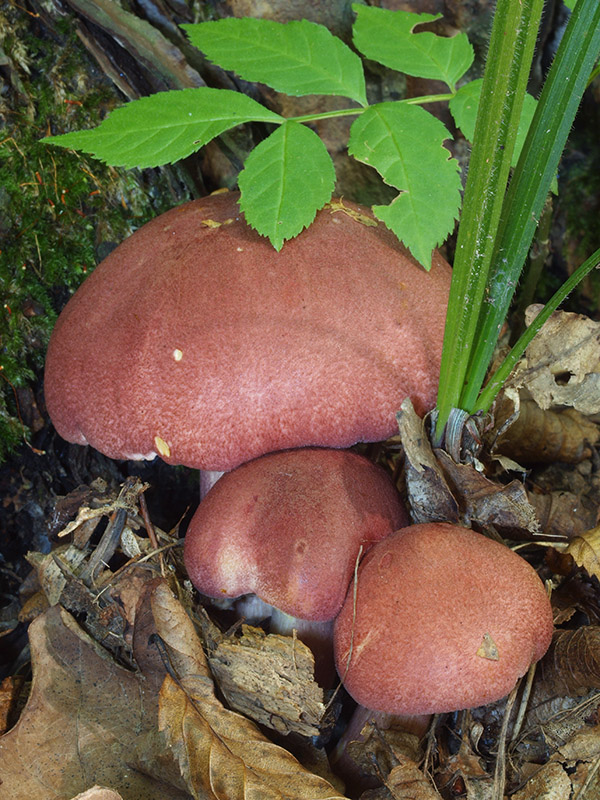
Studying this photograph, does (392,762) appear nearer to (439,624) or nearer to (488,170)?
(439,624)

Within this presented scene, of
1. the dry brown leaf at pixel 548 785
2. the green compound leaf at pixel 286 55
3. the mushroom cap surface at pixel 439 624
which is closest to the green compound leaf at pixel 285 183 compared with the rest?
the green compound leaf at pixel 286 55

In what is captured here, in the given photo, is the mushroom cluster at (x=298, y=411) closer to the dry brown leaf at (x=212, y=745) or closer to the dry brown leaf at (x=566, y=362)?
the dry brown leaf at (x=212, y=745)

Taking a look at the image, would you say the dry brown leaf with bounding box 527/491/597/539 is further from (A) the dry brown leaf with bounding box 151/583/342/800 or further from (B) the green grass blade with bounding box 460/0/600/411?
(A) the dry brown leaf with bounding box 151/583/342/800

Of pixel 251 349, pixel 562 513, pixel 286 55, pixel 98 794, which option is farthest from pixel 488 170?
pixel 98 794

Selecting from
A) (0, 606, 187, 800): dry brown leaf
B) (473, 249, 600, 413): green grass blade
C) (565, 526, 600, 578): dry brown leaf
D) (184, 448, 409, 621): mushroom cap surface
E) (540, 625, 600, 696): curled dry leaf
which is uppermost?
(473, 249, 600, 413): green grass blade

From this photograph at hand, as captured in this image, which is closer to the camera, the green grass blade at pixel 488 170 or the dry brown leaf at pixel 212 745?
the green grass blade at pixel 488 170

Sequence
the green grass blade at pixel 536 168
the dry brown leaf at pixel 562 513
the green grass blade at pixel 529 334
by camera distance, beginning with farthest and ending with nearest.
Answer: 1. the dry brown leaf at pixel 562 513
2. the green grass blade at pixel 529 334
3. the green grass blade at pixel 536 168

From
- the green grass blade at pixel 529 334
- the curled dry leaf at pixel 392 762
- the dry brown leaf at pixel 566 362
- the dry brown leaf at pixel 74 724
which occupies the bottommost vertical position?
the dry brown leaf at pixel 74 724

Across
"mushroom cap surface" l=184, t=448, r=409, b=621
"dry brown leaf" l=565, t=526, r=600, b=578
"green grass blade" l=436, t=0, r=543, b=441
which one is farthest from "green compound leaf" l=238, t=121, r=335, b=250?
"dry brown leaf" l=565, t=526, r=600, b=578
